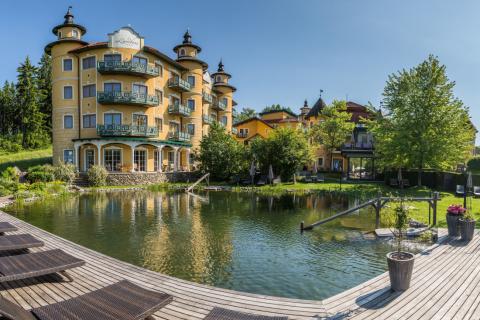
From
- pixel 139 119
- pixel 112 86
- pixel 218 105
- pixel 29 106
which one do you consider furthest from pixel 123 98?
pixel 29 106

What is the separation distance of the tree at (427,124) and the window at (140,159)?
24.8 m

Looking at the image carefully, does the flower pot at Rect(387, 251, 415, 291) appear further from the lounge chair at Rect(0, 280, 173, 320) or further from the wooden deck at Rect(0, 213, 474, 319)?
the lounge chair at Rect(0, 280, 173, 320)

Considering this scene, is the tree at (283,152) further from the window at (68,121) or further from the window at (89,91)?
the window at (68,121)

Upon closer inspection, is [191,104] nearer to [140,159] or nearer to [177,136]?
[177,136]

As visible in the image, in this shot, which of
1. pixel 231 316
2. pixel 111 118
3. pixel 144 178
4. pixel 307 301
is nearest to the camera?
pixel 231 316

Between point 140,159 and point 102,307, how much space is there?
33357mm

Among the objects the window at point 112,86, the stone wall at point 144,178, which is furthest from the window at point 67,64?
the stone wall at point 144,178

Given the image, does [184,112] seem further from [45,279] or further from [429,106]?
[45,279]

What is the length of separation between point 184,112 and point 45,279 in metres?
35.5

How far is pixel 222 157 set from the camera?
36.8m

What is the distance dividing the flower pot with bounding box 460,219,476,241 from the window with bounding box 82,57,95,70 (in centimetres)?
3653

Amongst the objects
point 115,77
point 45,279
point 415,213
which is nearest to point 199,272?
point 45,279

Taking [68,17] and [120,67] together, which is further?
[68,17]

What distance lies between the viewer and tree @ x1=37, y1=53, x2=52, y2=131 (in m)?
57.5
